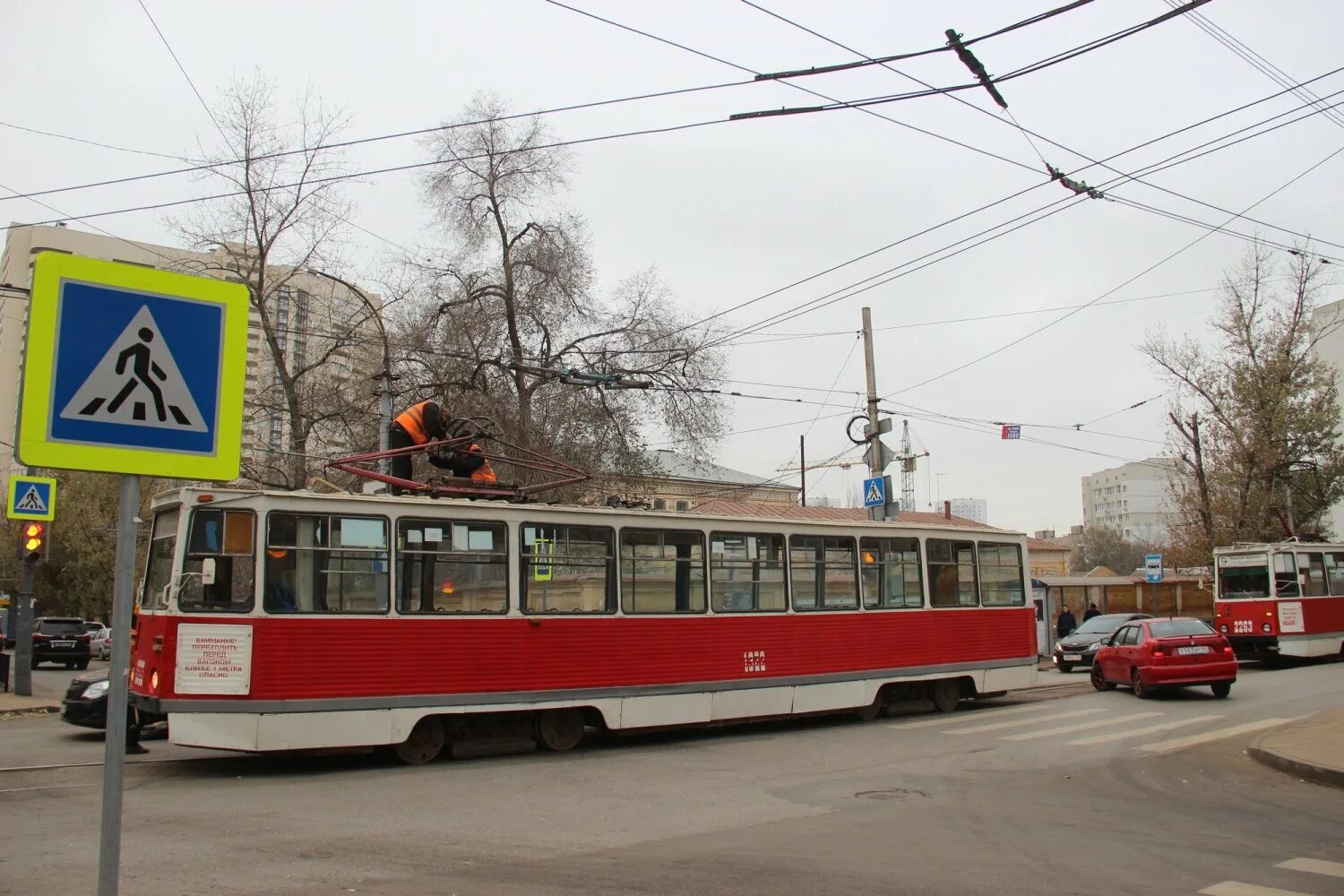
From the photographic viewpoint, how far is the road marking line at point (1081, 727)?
→ 14.4 meters

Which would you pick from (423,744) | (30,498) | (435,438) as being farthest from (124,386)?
(30,498)

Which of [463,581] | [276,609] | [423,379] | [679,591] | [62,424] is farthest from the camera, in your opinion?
[423,379]

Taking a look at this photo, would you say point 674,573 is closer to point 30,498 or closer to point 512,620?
point 512,620

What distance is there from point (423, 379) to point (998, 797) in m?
19.7

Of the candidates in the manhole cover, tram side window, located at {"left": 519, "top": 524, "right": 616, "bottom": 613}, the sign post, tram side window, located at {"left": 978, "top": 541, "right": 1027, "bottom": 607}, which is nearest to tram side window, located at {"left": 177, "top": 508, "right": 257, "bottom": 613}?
tram side window, located at {"left": 519, "top": 524, "right": 616, "bottom": 613}

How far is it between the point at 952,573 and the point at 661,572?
5832 mm

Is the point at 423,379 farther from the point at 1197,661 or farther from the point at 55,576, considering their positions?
the point at 55,576

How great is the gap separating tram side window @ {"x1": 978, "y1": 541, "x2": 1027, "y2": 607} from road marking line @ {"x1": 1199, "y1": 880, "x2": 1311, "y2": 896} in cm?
1147

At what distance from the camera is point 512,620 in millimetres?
13023

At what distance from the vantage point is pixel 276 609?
454 inches

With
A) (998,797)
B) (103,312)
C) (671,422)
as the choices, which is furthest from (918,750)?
(671,422)

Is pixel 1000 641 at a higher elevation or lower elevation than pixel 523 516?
lower

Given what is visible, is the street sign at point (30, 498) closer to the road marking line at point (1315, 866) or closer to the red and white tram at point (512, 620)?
the red and white tram at point (512, 620)

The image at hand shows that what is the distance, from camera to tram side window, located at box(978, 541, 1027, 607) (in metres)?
18.3
